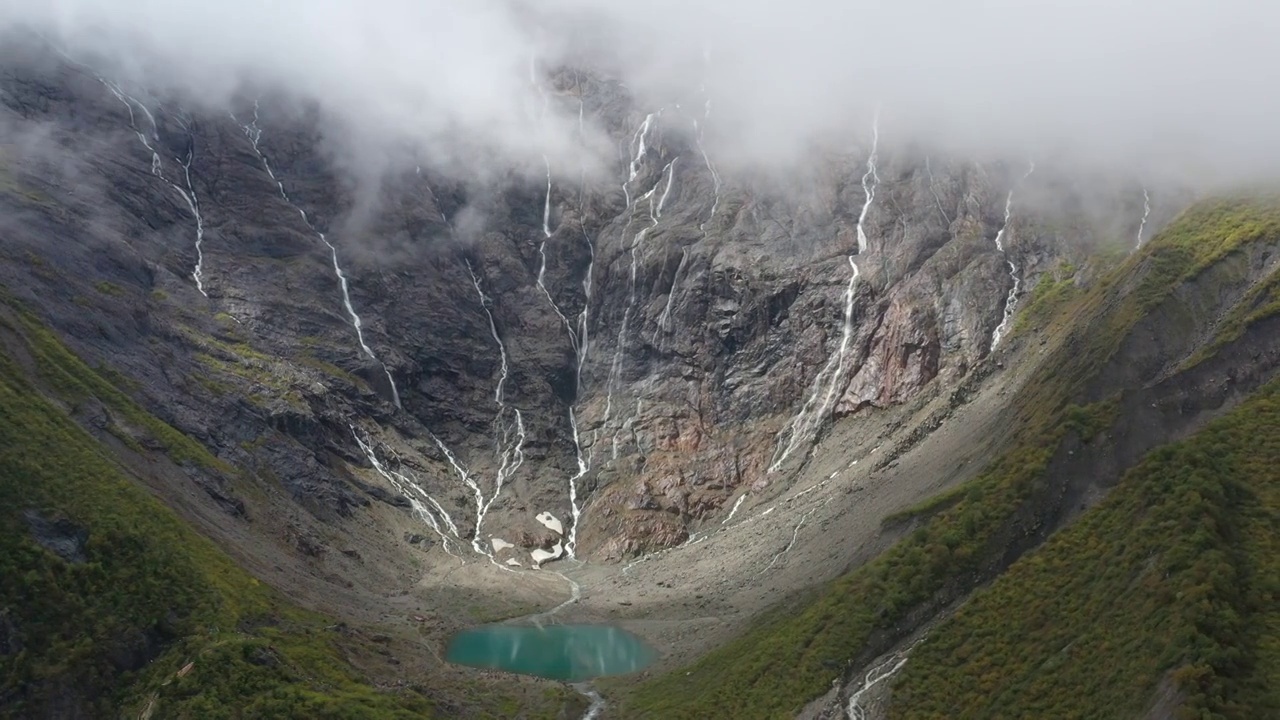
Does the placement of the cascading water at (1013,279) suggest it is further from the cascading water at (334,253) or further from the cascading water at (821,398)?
the cascading water at (334,253)

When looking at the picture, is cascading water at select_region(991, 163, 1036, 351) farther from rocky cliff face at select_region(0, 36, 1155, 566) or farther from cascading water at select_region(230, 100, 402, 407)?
cascading water at select_region(230, 100, 402, 407)

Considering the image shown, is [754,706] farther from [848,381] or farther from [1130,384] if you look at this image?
A: [848,381]

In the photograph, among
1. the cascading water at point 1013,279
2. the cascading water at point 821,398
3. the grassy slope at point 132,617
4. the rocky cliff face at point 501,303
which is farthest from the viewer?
the cascading water at point 821,398

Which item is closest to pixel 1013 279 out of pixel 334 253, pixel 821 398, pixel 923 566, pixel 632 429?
pixel 821 398

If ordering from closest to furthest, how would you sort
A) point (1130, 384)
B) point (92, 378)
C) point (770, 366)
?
point (1130, 384)
point (92, 378)
point (770, 366)

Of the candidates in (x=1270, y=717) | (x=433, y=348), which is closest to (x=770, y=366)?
(x=433, y=348)

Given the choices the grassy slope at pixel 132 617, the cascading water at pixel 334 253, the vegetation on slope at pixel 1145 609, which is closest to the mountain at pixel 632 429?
the vegetation on slope at pixel 1145 609

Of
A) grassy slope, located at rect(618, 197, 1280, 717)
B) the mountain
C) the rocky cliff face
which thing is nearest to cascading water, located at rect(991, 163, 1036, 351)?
the rocky cliff face
